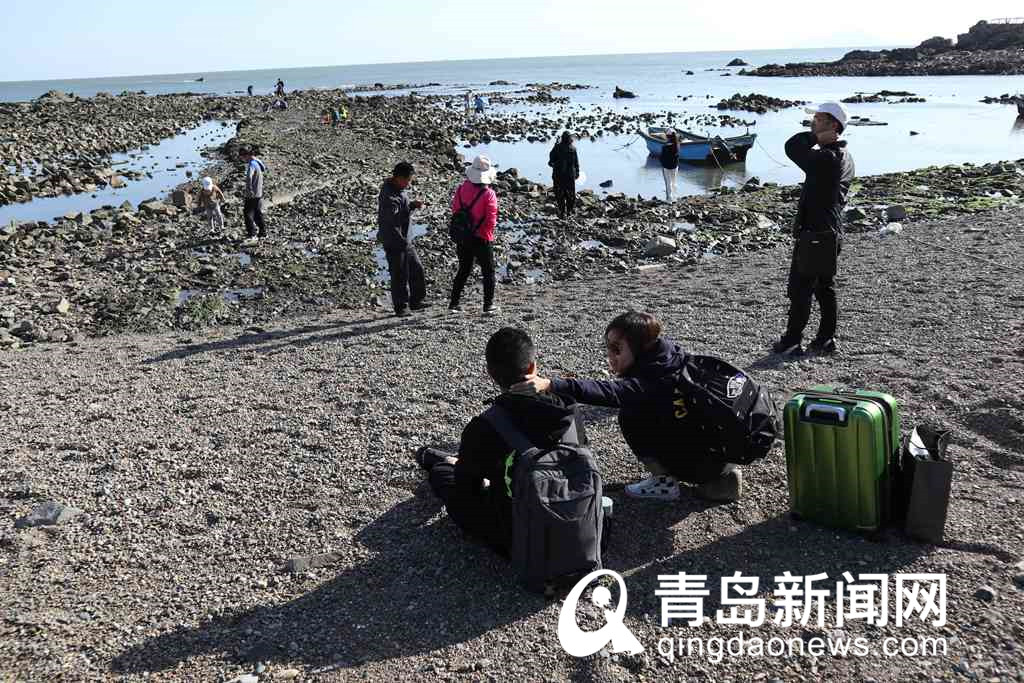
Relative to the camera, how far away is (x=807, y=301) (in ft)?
24.6

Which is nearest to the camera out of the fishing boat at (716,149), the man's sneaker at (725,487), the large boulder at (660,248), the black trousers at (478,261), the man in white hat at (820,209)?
the man's sneaker at (725,487)

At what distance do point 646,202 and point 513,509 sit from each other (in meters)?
16.1

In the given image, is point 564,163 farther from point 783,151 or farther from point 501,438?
point 501,438

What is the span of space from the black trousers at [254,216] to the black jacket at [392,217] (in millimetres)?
6152

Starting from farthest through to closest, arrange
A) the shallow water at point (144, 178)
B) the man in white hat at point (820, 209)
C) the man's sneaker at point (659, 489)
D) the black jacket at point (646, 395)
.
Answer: the shallow water at point (144, 178)
the man in white hat at point (820, 209)
the man's sneaker at point (659, 489)
the black jacket at point (646, 395)

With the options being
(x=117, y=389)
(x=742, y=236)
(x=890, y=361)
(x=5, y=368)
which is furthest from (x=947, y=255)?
(x=5, y=368)

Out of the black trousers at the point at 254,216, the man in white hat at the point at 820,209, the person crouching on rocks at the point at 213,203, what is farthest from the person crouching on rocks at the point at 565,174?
the man in white hat at the point at 820,209

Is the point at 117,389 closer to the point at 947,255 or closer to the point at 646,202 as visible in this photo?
the point at 947,255

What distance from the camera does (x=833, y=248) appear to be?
7.12m

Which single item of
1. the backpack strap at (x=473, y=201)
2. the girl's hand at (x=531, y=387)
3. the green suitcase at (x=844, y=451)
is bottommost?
the green suitcase at (x=844, y=451)

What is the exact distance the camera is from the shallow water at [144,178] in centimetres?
2212

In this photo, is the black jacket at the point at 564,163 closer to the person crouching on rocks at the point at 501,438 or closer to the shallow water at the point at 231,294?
the shallow water at the point at 231,294

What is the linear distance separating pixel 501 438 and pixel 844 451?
1860 millimetres
